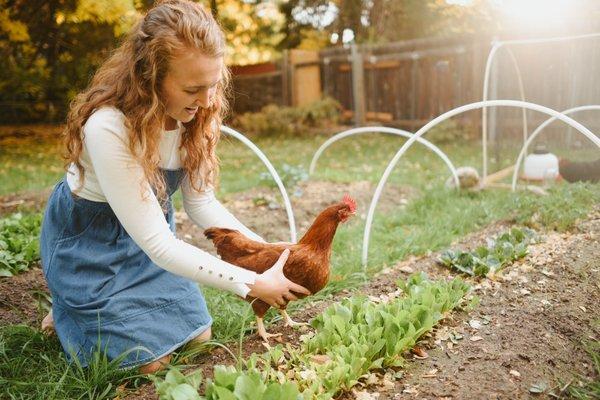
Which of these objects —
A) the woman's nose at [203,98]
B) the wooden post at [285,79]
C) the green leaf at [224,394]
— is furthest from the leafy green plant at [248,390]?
the wooden post at [285,79]

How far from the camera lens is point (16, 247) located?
3189 mm

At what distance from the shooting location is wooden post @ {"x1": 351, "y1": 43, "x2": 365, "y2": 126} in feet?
35.8

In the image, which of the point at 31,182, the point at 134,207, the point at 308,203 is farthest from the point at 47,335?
the point at 31,182

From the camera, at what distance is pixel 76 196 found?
7.26 ft

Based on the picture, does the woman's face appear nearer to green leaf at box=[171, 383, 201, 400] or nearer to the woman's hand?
the woman's hand

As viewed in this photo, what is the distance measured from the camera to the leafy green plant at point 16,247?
3059 millimetres

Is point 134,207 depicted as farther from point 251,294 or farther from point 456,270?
point 456,270

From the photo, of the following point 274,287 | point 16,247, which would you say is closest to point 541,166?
point 274,287

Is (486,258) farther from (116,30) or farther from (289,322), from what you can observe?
(116,30)

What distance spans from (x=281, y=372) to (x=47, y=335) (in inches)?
46.9

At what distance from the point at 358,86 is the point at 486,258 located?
848 cm

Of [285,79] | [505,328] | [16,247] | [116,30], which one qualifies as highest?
[116,30]

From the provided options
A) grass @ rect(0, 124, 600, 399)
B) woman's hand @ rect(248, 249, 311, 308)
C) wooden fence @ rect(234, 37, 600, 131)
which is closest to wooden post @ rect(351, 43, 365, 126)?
wooden fence @ rect(234, 37, 600, 131)

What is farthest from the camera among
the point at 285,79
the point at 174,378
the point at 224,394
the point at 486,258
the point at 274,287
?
the point at 285,79
